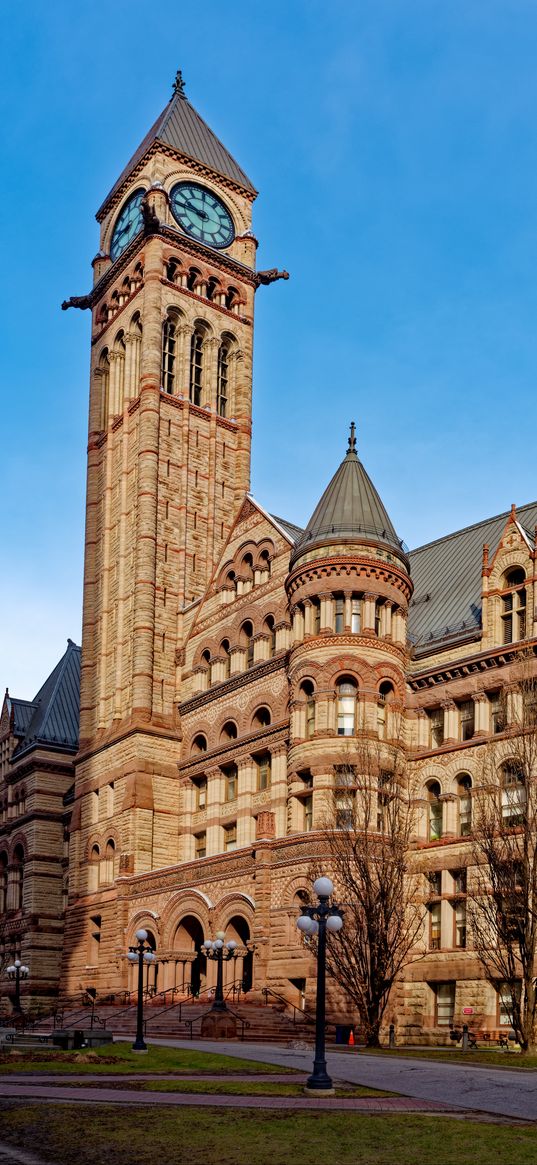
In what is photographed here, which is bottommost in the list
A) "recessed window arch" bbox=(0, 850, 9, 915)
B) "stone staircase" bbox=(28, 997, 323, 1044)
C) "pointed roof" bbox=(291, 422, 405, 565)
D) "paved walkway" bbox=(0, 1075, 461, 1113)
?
"stone staircase" bbox=(28, 997, 323, 1044)

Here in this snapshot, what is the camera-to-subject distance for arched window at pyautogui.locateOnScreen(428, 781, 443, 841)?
4800cm

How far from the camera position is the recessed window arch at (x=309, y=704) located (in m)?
48.8

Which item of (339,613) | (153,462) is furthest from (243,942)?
(153,462)

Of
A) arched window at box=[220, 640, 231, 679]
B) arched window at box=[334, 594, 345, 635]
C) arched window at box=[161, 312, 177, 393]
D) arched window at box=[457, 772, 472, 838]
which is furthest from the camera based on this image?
arched window at box=[161, 312, 177, 393]

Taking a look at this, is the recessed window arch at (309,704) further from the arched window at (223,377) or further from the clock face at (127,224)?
the clock face at (127,224)

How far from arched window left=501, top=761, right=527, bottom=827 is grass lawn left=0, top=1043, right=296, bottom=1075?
41.2 feet

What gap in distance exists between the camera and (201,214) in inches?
2931

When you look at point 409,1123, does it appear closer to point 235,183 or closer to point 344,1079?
point 344,1079

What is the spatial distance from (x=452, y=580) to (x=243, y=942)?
17410 mm

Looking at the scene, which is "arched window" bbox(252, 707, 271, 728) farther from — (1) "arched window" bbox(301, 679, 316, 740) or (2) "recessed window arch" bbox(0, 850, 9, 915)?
(2) "recessed window arch" bbox(0, 850, 9, 915)

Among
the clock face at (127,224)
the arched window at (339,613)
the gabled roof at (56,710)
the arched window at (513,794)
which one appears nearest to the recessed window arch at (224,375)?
the clock face at (127,224)

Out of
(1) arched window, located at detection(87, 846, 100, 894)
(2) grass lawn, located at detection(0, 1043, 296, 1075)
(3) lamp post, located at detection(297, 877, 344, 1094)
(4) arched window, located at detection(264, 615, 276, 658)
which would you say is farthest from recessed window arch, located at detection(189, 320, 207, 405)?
(3) lamp post, located at detection(297, 877, 344, 1094)

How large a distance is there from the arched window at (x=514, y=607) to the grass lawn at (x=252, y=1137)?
29146mm

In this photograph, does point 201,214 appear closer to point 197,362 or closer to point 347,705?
point 197,362
